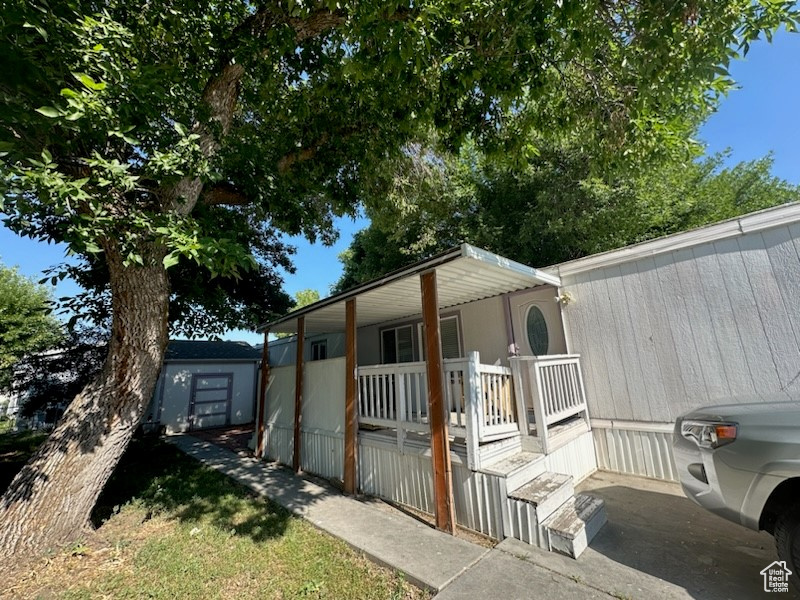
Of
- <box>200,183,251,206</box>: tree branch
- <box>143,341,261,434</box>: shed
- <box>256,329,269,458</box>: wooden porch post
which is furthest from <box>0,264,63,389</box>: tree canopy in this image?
<box>200,183,251,206</box>: tree branch

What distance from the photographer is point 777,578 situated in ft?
8.11

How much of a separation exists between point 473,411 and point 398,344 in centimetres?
504

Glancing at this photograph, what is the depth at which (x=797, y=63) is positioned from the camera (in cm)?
476

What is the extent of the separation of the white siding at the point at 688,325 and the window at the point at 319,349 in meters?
8.35

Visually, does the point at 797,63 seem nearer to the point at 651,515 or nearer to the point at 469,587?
the point at 651,515

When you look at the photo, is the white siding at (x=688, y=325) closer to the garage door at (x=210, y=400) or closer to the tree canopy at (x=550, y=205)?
the tree canopy at (x=550, y=205)

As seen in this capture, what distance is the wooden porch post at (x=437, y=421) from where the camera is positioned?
380cm

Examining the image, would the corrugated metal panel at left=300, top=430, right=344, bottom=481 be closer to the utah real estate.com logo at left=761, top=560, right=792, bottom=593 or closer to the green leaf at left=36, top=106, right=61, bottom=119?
the utah real estate.com logo at left=761, top=560, right=792, bottom=593

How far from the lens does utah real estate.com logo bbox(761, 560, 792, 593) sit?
2320 millimetres

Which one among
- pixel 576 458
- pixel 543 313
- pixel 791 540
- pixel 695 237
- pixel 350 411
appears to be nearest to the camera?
pixel 791 540

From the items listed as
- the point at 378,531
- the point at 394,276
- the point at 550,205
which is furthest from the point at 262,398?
the point at 550,205

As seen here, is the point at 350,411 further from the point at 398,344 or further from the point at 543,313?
the point at 543,313

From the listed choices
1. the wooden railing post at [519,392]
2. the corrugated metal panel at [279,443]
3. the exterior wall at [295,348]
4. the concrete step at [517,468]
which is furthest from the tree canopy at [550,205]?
the concrete step at [517,468]

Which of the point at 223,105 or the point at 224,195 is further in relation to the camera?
the point at 224,195
